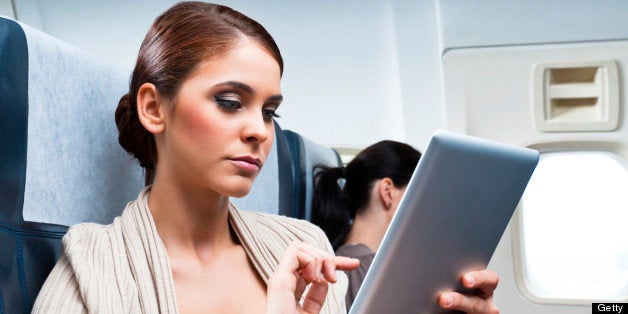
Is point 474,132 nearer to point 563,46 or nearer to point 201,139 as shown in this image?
point 563,46

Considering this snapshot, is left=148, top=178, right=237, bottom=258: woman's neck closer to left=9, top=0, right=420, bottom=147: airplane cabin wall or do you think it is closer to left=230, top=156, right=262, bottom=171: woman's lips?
left=230, top=156, right=262, bottom=171: woman's lips

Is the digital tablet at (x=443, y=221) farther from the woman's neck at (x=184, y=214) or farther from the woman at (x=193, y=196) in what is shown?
the woman's neck at (x=184, y=214)

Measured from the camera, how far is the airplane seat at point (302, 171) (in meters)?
2.69

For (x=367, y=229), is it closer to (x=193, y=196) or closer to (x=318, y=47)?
(x=318, y=47)

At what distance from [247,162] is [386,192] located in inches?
73.2

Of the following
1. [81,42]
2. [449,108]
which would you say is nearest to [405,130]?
[449,108]

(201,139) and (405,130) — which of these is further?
(405,130)

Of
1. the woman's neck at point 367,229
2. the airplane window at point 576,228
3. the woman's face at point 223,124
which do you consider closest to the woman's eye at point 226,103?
the woman's face at point 223,124

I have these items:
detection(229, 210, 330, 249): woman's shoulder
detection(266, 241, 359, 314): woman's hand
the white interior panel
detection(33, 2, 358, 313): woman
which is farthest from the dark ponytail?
detection(266, 241, 359, 314): woman's hand

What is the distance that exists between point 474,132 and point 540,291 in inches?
34.8

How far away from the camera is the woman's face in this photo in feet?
4.64

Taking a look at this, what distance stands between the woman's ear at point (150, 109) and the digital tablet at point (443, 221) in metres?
0.49

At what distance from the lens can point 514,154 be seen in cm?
139

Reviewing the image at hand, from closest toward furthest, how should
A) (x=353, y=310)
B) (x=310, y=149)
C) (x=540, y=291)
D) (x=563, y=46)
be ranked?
(x=353, y=310) → (x=310, y=149) → (x=563, y=46) → (x=540, y=291)
